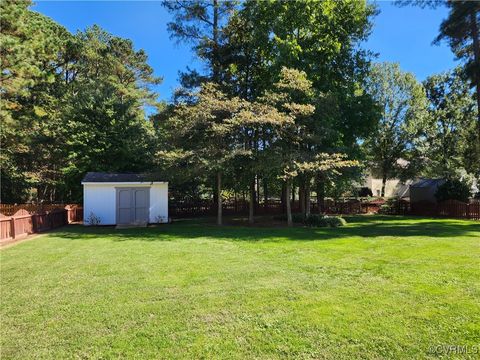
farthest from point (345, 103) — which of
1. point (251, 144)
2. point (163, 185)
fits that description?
point (163, 185)

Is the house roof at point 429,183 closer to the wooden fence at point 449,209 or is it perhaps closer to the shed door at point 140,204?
the wooden fence at point 449,209

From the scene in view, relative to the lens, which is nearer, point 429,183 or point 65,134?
point 65,134

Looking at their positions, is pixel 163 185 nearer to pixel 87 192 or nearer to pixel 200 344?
pixel 87 192

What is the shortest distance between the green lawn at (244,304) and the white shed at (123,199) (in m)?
9.88

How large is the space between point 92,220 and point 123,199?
73.5 inches

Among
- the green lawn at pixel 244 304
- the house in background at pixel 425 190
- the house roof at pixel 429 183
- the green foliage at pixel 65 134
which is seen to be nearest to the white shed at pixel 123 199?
the green foliage at pixel 65 134

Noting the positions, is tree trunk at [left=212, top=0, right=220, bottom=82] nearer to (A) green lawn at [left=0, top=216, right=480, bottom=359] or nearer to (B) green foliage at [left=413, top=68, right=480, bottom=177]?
(A) green lawn at [left=0, top=216, right=480, bottom=359]

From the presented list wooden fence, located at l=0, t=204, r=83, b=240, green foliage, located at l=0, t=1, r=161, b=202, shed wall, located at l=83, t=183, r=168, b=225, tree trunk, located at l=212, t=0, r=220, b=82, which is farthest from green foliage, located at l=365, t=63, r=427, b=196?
wooden fence, located at l=0, t=204, r=83, b=240

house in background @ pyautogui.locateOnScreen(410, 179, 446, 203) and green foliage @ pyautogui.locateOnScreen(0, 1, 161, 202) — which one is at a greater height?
green foliage @ pyautogui.locateOnScreen(0, 1, 161, 202)

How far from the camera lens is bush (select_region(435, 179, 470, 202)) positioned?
71.6 ft

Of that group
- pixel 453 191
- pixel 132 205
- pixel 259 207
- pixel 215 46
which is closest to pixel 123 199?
pixel 132 205

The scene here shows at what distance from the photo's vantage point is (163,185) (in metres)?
19.1

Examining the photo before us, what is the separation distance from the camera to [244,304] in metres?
4.89

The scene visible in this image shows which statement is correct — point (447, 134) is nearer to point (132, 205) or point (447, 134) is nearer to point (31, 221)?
point (132, 205)
